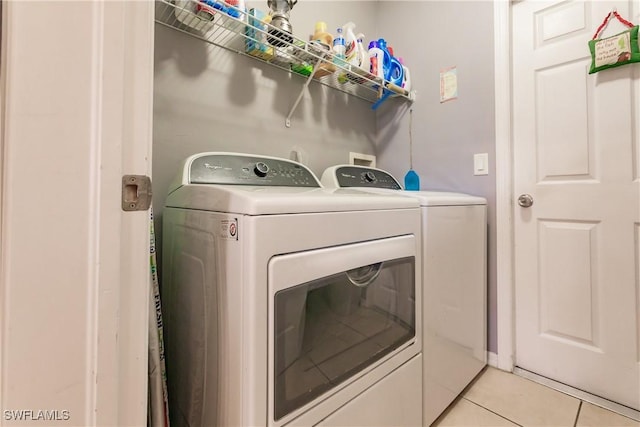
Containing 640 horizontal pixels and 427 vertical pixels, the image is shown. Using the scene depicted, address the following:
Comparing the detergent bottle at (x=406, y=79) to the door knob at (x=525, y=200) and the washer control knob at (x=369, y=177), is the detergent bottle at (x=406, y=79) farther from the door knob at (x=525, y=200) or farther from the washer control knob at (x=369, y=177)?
the door knob at (x=525, y=200)

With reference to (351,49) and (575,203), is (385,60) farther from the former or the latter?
(575,203)

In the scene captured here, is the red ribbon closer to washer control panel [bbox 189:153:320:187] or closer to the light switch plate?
the light switch plate

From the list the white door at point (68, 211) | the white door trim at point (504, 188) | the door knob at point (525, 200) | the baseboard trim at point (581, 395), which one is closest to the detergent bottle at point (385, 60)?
the white door trim at point (504, 188)

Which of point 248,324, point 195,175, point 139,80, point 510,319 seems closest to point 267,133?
point 195,175

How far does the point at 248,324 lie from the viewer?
0.59 m

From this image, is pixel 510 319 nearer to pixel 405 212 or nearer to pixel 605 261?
pixel 605 261

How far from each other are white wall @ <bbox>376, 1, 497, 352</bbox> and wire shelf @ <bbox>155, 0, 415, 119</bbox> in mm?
311

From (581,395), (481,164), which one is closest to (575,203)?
(481,164)

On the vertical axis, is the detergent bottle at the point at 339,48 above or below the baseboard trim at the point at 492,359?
above

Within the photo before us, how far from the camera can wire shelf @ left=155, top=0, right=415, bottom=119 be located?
1049 mm

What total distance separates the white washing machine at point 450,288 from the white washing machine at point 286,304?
0.27ft

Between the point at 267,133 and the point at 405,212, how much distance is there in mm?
852

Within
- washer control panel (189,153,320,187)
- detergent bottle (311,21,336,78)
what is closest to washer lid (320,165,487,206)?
washer control panel (189,153,320,187)

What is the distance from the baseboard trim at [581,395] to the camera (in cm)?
121
